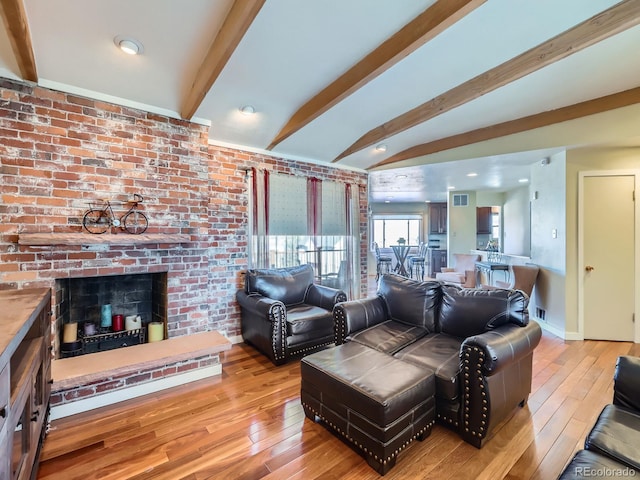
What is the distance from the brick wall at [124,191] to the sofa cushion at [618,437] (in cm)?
310

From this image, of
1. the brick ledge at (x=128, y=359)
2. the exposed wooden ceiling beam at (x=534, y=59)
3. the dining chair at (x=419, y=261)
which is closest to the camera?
the exposed wooden ceiling beam at (x=534, y=59)

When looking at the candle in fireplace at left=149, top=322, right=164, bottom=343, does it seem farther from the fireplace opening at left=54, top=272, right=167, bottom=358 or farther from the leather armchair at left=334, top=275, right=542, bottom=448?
the leather armchair at left=334, top=275, right=542, bottom=448

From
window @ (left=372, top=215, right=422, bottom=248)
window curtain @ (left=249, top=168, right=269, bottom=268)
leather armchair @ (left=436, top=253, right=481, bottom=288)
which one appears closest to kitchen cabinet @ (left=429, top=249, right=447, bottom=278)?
window @ (left=372, top=215, right=422, bottom=248)

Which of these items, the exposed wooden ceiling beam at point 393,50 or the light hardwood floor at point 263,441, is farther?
the exposed wooden ceiling beam at point 393,50

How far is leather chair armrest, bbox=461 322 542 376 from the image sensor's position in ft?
5.74

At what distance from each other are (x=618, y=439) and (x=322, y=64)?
289 centimetres

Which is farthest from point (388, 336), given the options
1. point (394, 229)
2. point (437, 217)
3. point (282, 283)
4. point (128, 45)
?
point (394, 229)

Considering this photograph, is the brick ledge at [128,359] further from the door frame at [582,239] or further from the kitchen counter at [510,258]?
the kitchen counter at [510,258]

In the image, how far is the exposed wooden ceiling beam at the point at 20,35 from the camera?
1705 millimetres

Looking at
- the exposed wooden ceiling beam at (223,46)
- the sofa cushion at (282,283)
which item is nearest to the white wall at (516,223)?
the sofa cushion at (282,283)

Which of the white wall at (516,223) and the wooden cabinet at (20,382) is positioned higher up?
the white wall at (516,223)

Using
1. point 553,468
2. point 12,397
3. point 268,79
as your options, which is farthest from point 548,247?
point 12,397

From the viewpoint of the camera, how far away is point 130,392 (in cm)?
243

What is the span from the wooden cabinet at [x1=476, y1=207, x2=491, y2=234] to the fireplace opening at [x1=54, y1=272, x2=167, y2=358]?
312 inches
